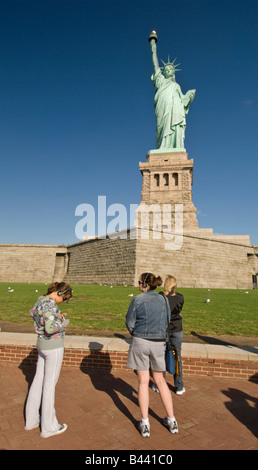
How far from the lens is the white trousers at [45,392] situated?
294cm

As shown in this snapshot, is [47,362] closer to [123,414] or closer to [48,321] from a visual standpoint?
[48,321]

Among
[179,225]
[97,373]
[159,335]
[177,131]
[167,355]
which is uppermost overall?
[177,131]

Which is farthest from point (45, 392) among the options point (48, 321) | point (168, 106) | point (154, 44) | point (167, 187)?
point (154, 44)

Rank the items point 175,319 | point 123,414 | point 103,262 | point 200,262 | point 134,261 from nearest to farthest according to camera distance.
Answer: point 123,414, point 175,319, point 134,261, point 200,262, point 103,262

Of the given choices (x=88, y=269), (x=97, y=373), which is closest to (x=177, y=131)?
(x=88, y=269)

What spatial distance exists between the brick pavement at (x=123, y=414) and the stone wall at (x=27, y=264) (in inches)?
1152

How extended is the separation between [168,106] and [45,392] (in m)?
41.0

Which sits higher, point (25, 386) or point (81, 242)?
point (81, 242)

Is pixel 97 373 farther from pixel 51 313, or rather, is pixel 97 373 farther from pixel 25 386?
pixel 51 313

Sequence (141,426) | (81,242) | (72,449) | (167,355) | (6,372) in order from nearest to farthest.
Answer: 1. (72,449)
2. (141,426)
3. (167,355)
4. (6,372)
5. (81,242)

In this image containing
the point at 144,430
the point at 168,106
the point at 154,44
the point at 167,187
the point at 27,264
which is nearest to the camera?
the point at 144,430

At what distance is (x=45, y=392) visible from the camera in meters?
3.02

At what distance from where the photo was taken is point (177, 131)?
123ft

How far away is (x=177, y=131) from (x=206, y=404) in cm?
3854
